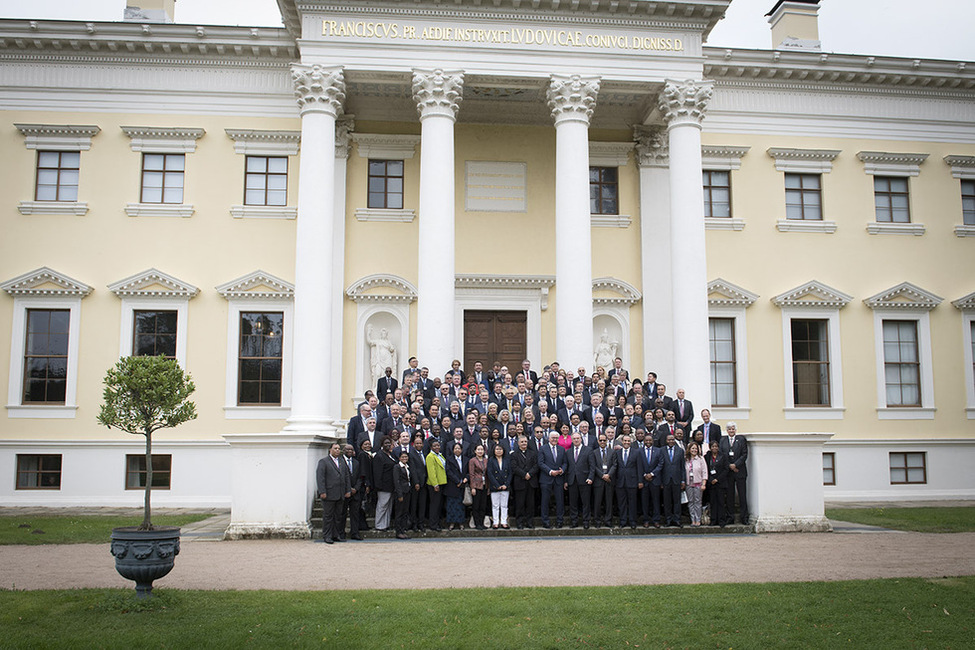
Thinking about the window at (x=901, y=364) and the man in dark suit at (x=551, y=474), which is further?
the window at (x=901, y=364)

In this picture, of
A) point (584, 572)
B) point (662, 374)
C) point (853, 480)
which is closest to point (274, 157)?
point (662, 374)

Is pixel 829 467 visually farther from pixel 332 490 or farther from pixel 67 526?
pixel 67 526

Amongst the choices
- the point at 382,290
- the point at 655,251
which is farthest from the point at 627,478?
the point at 655,251

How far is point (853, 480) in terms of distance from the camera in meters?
23.0

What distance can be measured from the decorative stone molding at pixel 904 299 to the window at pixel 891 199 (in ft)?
6.66

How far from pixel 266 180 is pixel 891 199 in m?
17.6

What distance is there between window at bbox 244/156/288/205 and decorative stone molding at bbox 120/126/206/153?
59.4 inches

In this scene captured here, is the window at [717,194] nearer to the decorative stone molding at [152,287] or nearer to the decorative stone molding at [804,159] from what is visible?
the decorative stone molding at [804,159]

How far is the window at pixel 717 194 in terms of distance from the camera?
78.6 ft

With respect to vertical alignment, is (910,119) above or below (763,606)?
above

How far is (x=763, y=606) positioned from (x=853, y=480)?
15896 millimetres

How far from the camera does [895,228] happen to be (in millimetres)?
24188

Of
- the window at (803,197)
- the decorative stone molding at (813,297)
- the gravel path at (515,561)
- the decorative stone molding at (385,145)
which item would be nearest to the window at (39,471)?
the gravel path at (515,561)

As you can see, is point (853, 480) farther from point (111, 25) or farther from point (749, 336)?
point (111, 25)
